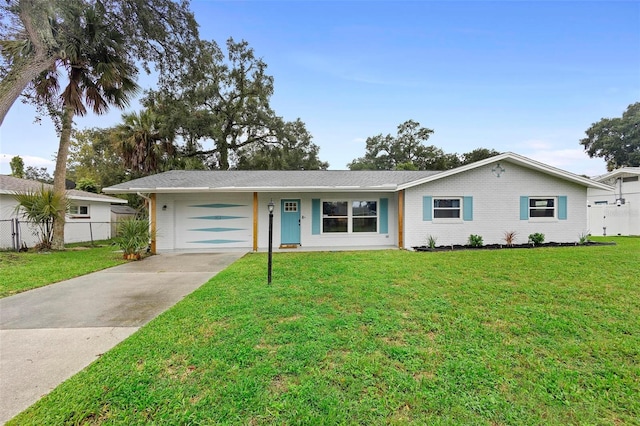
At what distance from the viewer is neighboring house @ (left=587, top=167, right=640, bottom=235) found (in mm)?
14674

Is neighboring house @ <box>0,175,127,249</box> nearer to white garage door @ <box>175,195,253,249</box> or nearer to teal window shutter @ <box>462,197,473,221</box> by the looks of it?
white garage door @ <box>175,195,253,249</box>

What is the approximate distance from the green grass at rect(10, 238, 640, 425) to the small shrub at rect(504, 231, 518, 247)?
224 inches

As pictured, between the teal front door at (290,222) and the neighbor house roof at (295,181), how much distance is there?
0.87 m

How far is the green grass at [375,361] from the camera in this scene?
81.7 inches

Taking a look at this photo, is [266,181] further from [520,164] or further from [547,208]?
[547,208]

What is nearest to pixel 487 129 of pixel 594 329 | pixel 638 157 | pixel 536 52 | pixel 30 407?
pixel 536 52

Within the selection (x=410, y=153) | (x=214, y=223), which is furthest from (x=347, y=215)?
(x=410, y=153)

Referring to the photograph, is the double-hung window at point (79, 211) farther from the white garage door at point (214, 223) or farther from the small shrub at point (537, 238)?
the small shrub at point (537, 238)

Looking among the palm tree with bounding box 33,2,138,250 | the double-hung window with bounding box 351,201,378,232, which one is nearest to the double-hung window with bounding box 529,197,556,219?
the double-hung window with bounding box 351,201,378,232

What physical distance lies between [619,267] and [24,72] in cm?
1652

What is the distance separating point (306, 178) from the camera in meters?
12.0

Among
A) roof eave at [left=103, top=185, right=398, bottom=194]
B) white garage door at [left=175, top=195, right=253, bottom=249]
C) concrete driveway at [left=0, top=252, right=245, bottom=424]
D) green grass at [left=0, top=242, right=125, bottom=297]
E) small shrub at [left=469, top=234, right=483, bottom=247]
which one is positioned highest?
roof eave at [left=103, top=185, right=398, bottom=194]

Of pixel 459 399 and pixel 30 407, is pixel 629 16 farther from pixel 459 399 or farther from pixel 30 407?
pixel 30 407

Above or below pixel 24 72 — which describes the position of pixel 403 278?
below
